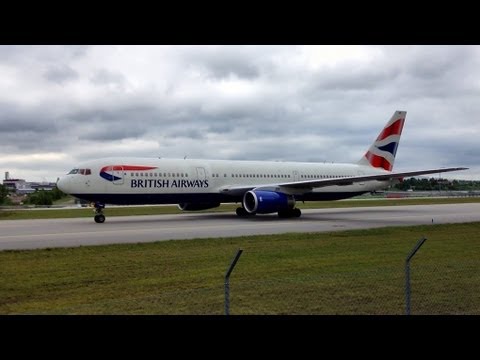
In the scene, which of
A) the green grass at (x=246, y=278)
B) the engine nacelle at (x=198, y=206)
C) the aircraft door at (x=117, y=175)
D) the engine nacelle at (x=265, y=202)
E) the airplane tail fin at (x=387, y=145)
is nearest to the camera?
the green grass at (x=246, y=278)

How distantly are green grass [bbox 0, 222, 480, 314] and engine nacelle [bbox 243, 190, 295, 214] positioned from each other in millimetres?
11217

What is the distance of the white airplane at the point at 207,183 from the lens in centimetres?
2844

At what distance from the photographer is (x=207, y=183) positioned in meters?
32.4

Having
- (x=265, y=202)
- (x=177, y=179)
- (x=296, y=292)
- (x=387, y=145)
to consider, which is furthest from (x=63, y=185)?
(x=387, y=145)

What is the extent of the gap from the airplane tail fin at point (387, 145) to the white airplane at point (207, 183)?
2969mm

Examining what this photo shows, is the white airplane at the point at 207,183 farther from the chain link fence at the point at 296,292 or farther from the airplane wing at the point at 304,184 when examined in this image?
the chain link fence at the point at 296,292

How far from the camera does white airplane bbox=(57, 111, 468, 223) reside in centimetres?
2844

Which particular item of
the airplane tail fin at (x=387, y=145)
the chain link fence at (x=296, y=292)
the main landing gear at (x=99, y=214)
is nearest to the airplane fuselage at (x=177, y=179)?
the main landing gear at (x=99, y=214)

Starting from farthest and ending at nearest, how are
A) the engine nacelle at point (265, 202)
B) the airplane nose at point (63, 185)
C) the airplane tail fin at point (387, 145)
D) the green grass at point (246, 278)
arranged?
the airplane tail fin at point (387, 145), the engine nacelle at point (265, 202), the airplane nose at point (63, 185), the green grass at point (246, 278)

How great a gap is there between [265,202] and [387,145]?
652 inches
